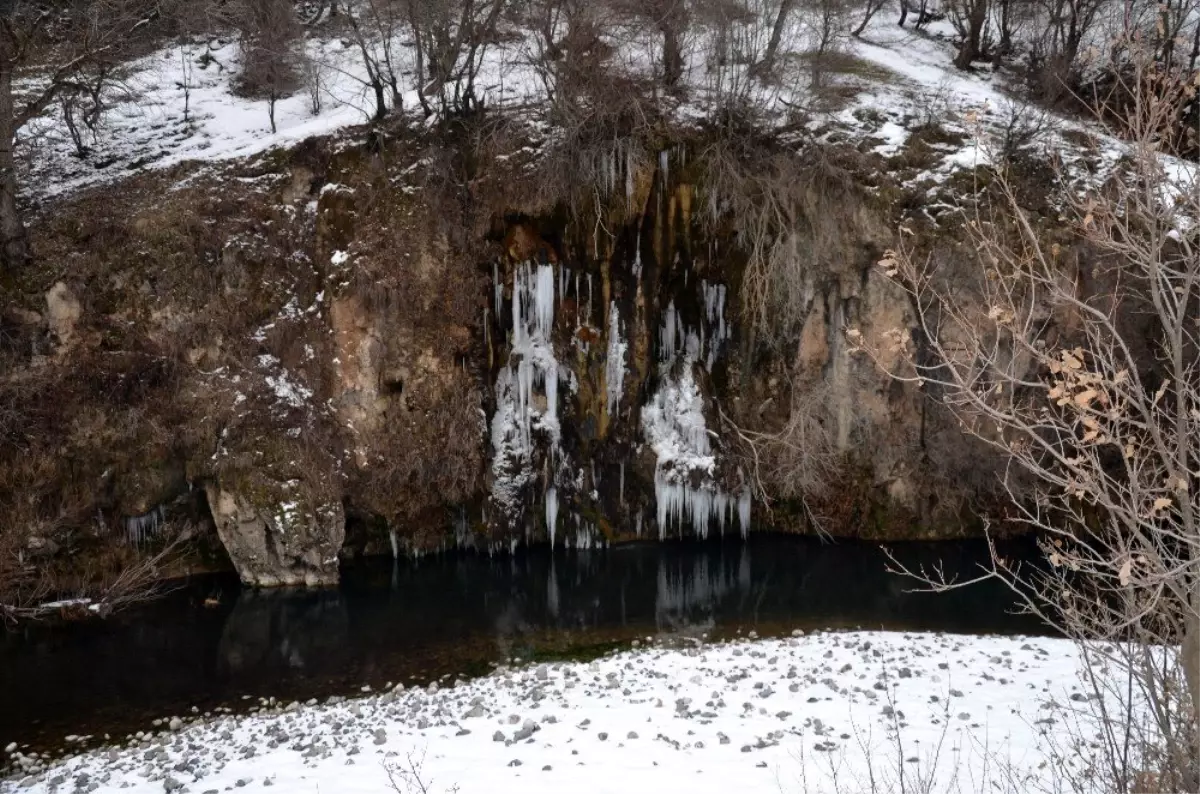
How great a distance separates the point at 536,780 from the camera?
712cm

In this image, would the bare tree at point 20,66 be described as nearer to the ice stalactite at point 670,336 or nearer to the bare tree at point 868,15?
the ice stalactite at point 670,336

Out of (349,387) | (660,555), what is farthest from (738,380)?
(349,387)

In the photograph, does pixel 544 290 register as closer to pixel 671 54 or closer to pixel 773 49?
pixel 671 54

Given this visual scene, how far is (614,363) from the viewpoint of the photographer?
1848 cm

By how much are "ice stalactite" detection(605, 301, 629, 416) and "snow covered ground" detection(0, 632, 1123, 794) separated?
315 inches

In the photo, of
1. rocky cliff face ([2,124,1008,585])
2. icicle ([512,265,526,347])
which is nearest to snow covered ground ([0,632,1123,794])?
rocky cliff face ([2,124,1008,585])

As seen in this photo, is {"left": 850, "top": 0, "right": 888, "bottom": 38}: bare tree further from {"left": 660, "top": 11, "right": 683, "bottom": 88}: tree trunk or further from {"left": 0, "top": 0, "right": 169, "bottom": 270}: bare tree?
{"left": 0, "top": 0, "right": 169, "bottom": 270}: bare tree

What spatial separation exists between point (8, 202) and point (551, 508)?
12054 mm

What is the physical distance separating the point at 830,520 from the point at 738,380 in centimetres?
357

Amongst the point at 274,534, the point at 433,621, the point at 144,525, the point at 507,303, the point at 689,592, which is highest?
the point at 507,303

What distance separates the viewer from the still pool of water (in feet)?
37.6

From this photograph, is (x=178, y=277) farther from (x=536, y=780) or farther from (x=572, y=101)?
(x=536, y=780)

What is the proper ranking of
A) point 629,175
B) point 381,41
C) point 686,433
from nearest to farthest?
point 629,175 < point 686,433 < point 381,41

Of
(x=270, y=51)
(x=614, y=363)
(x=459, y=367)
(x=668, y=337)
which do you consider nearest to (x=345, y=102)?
(x=270, y=51)
